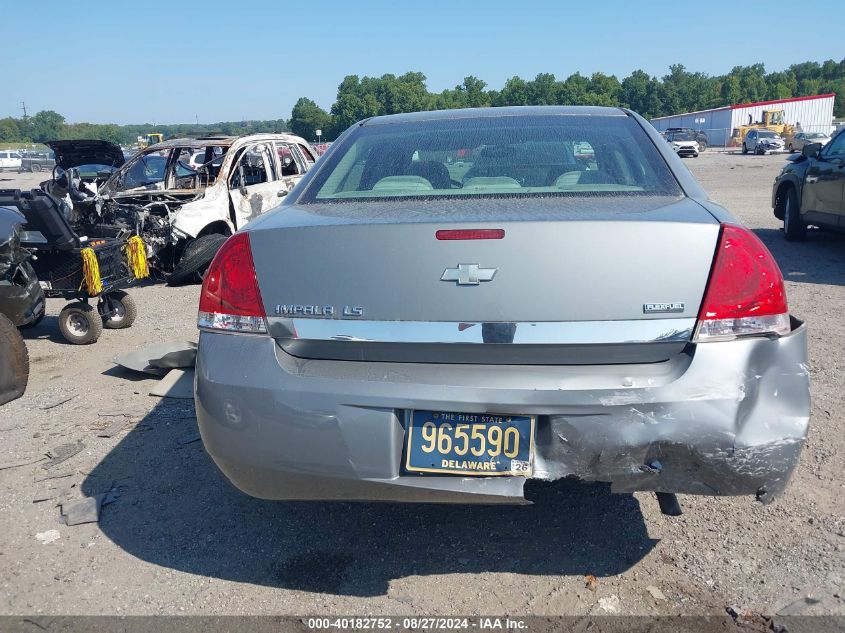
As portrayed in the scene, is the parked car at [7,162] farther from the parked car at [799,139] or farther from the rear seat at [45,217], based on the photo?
the rear seat at [45,217]

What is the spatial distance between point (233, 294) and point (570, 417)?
3.94 ft

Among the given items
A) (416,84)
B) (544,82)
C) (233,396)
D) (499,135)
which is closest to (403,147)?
(499,135)

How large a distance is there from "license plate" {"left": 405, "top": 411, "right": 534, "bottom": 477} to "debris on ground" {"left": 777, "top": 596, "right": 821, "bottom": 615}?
3.41ft

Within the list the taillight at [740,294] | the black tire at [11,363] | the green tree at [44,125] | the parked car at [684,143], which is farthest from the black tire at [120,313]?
the green tree at [44,125]

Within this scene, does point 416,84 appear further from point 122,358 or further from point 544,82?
point 122,358

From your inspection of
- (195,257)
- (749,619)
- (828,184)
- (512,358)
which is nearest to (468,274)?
(512,358)

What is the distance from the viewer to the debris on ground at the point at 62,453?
3.80 m

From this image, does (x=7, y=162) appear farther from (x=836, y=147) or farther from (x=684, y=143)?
(x=836, y=147)

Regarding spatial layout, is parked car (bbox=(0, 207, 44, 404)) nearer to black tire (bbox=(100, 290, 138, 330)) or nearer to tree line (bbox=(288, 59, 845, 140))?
black tire (bbox=(100, 290, 138, 330))

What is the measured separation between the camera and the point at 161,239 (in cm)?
828

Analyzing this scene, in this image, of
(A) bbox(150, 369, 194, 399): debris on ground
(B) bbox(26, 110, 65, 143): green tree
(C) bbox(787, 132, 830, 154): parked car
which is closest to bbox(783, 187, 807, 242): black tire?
(A) bbox(150, 369, 194, 399): debris on ground

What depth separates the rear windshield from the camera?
9.31 ft

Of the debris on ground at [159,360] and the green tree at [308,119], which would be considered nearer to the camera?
the debris on ground at [159,360]

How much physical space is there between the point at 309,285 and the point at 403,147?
43.9 inches
